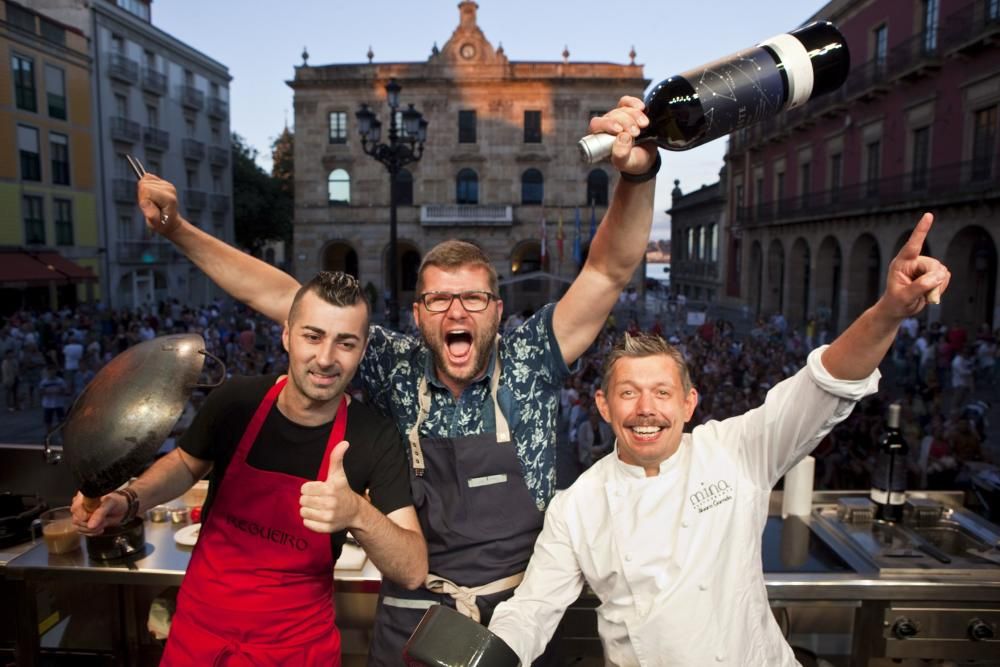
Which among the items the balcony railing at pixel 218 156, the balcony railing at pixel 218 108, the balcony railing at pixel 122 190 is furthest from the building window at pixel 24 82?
the balcony railing at pixel 218 108

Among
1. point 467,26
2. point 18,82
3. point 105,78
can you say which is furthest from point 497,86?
point 18,82

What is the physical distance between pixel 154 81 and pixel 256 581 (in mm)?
30211

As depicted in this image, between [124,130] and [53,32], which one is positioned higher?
[53,32]

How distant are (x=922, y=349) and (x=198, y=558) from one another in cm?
1342

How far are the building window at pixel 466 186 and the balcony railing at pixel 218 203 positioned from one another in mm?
11306

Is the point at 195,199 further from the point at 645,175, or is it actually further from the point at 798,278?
the point at 645,175

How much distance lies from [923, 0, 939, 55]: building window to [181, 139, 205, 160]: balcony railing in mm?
27114

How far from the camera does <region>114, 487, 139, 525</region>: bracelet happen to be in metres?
1.89

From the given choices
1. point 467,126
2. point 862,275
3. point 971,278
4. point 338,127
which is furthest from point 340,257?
point 971,278

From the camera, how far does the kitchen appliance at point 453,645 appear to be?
137cm

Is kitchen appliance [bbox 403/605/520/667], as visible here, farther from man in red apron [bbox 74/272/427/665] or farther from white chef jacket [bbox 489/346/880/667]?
man in red apron [bbox 74/272/427/665]

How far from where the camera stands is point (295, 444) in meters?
1.92

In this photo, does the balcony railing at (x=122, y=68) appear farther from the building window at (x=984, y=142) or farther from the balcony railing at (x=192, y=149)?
the building window at (x=984, y=142)

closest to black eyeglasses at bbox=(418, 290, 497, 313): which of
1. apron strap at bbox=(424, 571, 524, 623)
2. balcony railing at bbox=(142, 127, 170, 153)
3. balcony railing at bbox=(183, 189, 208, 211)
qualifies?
apron strap at bbox=(424, 571, 524, 623)
